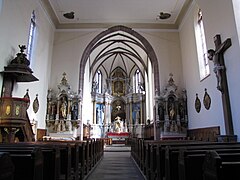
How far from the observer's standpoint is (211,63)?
27.5ft

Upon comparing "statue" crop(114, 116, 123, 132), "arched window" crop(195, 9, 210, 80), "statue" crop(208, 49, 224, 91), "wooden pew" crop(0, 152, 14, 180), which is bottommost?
"wooden pew" crop(0, 152, 14, 180)

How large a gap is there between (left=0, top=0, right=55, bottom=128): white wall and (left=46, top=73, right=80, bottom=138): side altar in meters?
0.49

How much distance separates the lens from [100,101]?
21.5 meters

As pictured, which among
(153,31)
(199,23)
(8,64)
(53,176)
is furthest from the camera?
(153,31)

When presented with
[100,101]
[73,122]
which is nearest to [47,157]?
[73,122]

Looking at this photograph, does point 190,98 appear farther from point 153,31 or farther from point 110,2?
point 110,2

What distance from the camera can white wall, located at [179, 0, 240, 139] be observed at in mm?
6430

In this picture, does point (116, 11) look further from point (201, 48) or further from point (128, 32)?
point (201, 48)

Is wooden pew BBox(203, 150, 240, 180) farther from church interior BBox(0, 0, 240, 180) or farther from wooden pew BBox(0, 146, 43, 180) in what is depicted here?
church interior BBox(0, 0, 240, 180)

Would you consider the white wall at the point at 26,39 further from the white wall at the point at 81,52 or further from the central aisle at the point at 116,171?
the central aisle at the point at 116,171

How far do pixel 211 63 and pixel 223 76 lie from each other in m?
1.71

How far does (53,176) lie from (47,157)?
26cm

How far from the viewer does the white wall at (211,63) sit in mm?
6430

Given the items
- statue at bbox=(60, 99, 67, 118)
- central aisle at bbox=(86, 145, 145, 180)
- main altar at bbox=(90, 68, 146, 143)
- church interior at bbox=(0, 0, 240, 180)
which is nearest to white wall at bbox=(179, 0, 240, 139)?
church interior at bbox=(0, 0, 240, 180)
